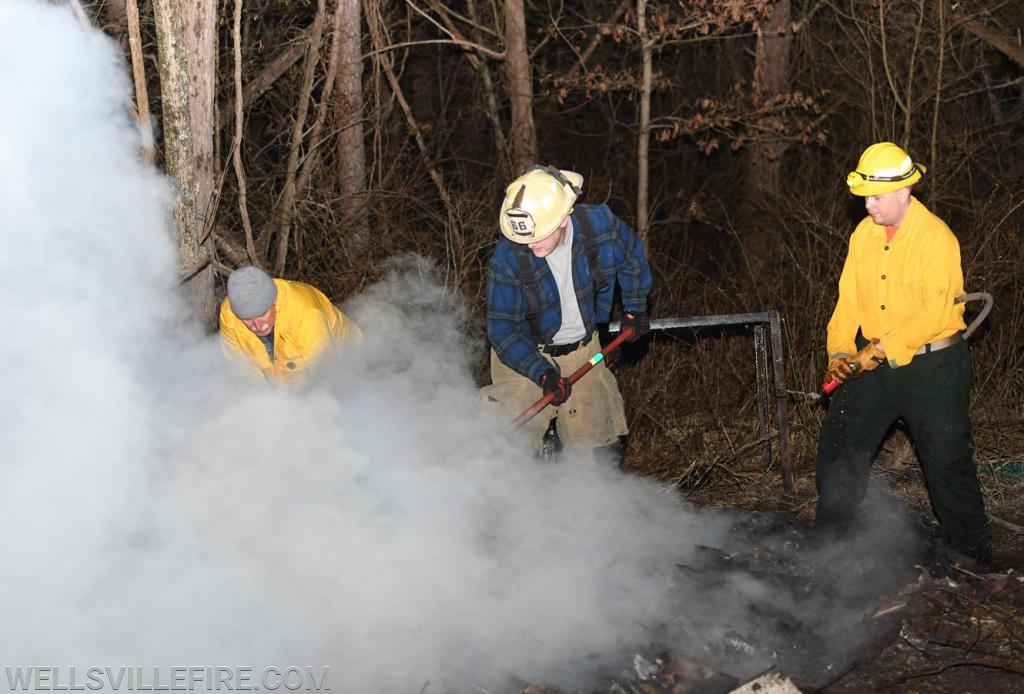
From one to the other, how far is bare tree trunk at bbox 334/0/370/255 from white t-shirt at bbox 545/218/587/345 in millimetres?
2952

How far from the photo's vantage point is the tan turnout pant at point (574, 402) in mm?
5594

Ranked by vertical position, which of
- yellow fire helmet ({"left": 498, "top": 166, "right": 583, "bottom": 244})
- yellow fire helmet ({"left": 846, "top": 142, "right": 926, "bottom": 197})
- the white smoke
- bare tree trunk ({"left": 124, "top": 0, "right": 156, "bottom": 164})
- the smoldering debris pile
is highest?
bare tree trunk ({"left": 124, "top": 0, "right": 156, "bottom": 164})

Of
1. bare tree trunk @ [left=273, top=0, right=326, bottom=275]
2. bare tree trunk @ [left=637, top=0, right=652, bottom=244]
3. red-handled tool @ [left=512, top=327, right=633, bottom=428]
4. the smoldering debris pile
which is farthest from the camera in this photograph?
bare tree trunk @ [left=637, top=0, right=652, bottom=244]

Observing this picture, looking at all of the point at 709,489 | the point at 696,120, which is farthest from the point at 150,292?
the point at 696,120

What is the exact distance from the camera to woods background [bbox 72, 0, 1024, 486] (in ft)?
22.8

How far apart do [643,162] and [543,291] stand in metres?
4.80

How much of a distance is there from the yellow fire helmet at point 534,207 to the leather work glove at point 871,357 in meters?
1.60

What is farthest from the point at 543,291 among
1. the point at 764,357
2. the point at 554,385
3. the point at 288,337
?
the point at 764,357

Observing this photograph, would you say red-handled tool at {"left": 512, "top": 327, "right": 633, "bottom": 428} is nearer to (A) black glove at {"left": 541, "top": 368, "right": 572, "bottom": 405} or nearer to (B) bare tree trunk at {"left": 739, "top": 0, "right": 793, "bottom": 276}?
(A) black glove at {"left": 541, "top": 368, "right": 572, "bottom": 405}

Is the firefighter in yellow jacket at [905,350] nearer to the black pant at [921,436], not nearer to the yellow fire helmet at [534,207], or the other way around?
the black pant at [921,436]

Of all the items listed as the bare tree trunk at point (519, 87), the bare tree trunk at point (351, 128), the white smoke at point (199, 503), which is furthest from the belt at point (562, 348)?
the bare tree trunk at point (519, 87)

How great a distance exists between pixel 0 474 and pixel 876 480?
5028mm

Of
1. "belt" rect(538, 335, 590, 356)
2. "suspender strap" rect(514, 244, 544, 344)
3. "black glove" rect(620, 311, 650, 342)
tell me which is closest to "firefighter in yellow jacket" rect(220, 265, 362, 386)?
"suspender strap" rect(514, 244, 544, 344)

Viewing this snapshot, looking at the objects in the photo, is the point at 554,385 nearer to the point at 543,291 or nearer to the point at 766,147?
the point at 543,291
